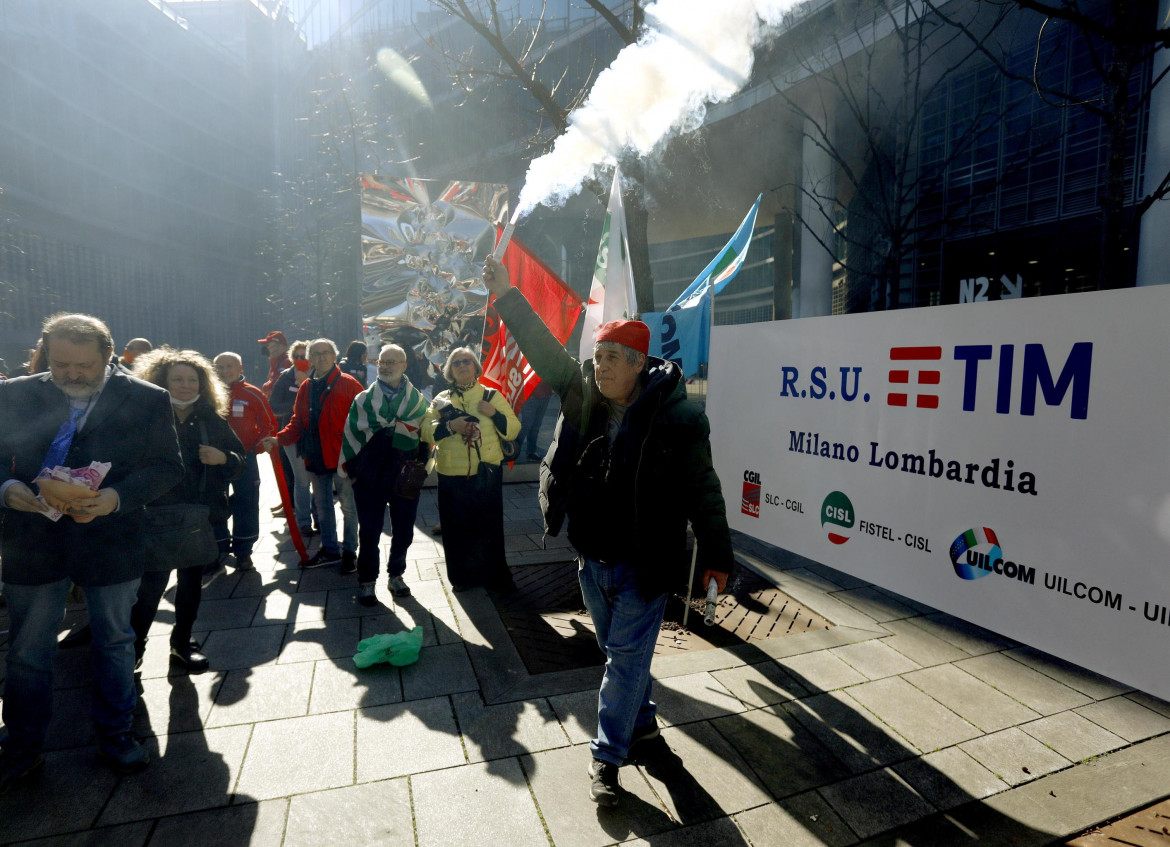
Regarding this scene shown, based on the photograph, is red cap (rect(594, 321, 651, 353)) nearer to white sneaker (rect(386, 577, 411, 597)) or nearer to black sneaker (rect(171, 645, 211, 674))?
black sneaker (rect(171, 645, 211, 674))

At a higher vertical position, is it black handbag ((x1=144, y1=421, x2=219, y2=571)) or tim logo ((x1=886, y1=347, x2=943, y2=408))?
tim logo ((x1=886, y1=347, x2=943, y2=408))

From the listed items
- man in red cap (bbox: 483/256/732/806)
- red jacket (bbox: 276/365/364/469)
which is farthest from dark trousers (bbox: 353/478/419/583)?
man in red cap (bbox: 483/256/732/806)

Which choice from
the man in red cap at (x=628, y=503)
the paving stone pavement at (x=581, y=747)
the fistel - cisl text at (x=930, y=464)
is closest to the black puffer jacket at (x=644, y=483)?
the man in red cap at (x=628, y=503)

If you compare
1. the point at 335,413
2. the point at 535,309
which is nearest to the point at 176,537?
the point at 335,413

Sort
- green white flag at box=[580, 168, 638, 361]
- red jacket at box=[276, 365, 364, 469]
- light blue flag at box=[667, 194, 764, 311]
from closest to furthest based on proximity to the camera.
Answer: green white flag at box=[580, 168, 638, 361], light blue flag at box=[667, 194, 764, 311], red jacket at box=[276, 365, 364, 469]

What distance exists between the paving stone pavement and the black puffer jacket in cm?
95

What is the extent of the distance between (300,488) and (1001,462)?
580 centimetres

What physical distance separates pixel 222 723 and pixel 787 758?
104 inches

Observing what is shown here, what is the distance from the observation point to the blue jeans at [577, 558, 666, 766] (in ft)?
8.89

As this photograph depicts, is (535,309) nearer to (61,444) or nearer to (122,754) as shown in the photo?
(61,444)

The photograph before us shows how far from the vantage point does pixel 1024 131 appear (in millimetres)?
9648

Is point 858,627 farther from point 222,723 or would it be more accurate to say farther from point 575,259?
point 575,259

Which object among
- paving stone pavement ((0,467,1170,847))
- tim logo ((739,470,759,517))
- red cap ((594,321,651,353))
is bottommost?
paving stone pavement ((0,467,1170,847))

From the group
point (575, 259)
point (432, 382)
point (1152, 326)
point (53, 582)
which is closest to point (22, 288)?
point (575, 259)
